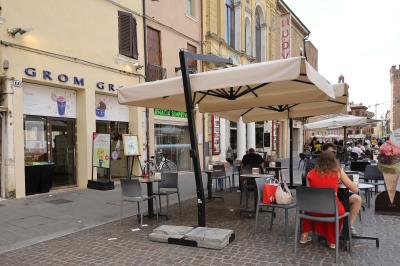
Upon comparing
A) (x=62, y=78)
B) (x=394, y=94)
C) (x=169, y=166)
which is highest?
(x=394, y=94)

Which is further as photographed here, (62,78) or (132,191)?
(62,78)

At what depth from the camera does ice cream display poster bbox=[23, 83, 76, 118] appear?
31.4 feet

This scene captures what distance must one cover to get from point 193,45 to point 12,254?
12746mm

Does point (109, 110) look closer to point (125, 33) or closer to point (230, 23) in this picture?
point (125, 33)

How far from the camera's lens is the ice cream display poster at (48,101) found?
956 cm

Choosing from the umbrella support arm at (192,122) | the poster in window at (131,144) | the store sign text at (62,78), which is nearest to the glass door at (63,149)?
the store sign text at (62,78)

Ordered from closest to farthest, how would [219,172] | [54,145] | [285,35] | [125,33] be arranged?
[219,172]
[54,145]
[125,33]
[285,35]

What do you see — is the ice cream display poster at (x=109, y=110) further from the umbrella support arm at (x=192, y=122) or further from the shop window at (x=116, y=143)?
the umbrella support arm at (x=192, y=122)

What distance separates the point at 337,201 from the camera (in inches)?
185

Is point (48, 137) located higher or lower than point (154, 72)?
lower

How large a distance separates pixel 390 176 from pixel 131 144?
888 centimetres

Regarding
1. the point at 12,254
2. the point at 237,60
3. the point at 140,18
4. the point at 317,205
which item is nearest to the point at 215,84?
the point at 317,205

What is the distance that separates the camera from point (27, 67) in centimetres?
916

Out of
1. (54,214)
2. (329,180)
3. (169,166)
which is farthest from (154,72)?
(329,180)
